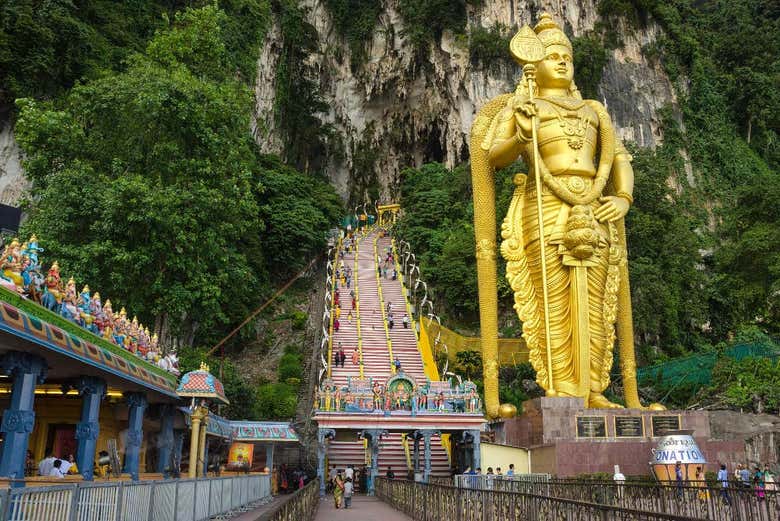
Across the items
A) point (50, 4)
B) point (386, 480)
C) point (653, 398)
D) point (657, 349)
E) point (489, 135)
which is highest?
point (50, 4)

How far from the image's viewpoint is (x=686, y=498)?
584 cm

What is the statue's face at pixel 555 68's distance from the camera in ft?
42.0

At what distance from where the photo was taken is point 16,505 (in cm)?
337

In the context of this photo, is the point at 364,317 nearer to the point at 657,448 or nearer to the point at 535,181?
the point at 535,181

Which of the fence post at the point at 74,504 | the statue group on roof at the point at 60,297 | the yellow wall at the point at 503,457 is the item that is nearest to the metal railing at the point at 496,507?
the yellow wall at the point at 503,457

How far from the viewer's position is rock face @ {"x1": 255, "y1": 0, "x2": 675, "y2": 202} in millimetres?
33031

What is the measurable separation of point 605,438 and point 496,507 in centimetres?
553

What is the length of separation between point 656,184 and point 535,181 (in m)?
10.9

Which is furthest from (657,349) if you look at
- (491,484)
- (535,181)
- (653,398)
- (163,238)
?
(163,238)

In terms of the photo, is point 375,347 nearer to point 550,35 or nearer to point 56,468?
point 550,35

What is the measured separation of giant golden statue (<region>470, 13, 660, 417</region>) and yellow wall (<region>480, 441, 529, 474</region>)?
0.72m

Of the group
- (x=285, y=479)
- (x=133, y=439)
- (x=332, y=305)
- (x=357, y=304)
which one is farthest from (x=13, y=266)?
(x=357, y=304)

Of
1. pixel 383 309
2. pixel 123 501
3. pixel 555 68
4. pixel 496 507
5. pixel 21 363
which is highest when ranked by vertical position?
pixel 555 68

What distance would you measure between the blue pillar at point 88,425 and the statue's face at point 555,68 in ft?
31.5
